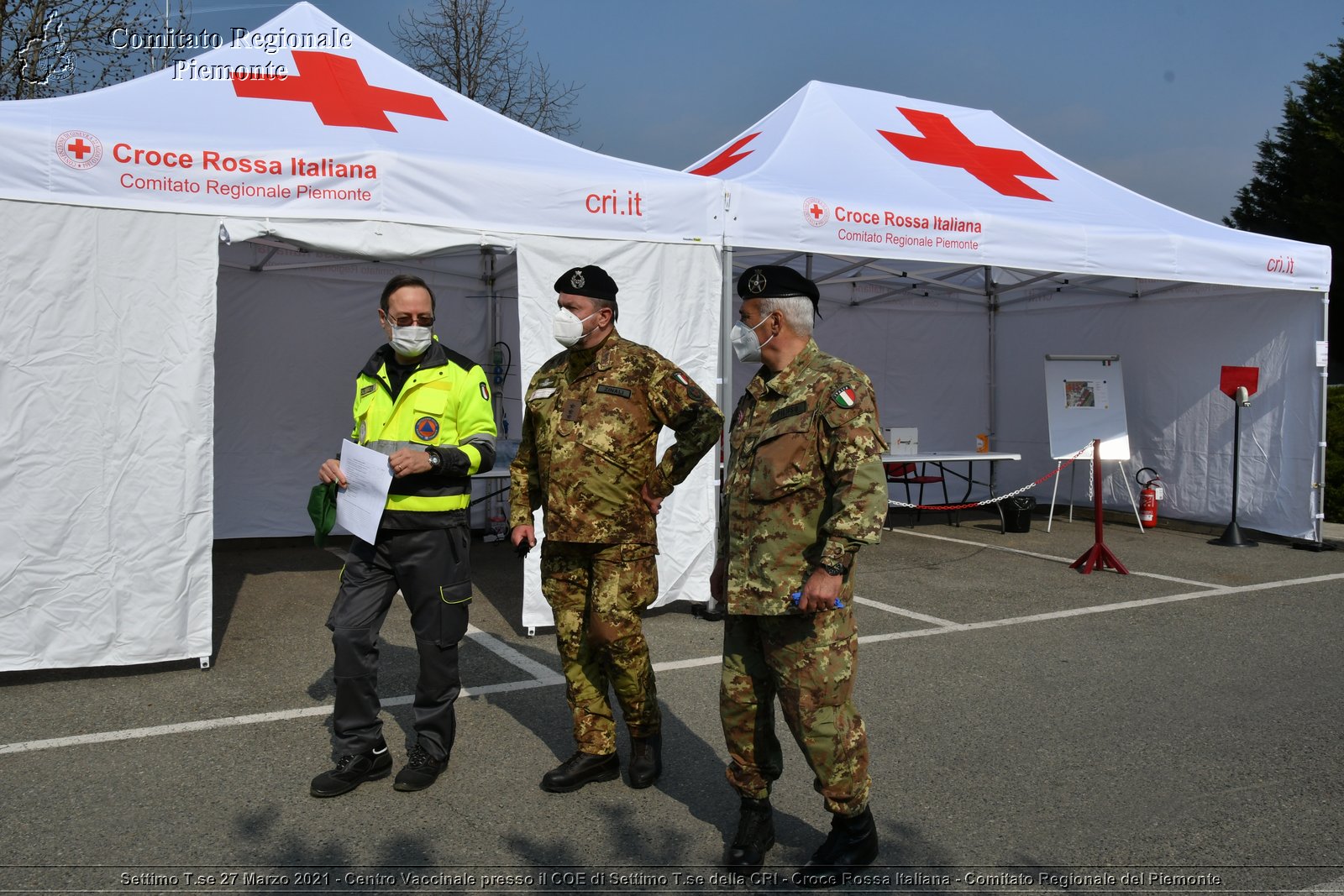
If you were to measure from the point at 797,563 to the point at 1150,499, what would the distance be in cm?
959

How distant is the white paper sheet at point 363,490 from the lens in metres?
3.62

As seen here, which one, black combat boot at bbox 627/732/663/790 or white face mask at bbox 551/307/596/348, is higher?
white face mask at bbox 551/307/596/348

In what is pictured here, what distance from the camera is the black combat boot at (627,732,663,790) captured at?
3.85 m

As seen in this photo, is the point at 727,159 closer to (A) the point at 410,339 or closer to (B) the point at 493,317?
(B) the point at 493,317

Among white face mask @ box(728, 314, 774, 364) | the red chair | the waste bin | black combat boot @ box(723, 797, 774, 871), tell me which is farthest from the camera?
the red chair

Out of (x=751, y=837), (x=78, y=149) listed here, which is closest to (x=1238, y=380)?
(x=751, y=837)

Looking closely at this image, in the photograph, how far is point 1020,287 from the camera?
11.7 meters

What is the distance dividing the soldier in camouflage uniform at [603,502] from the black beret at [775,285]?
0.74m

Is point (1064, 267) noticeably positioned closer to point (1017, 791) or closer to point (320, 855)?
point (1017, 791)

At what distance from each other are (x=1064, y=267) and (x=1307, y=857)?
579cm

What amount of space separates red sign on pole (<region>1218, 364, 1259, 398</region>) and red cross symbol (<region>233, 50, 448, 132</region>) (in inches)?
319

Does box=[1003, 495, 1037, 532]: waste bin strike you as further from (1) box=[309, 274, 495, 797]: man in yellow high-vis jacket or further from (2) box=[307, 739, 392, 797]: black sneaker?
(2) box=[307, 739, 392, 797]: black sneaker

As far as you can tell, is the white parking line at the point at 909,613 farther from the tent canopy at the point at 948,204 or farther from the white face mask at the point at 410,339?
the white face mask at the point at 410,339

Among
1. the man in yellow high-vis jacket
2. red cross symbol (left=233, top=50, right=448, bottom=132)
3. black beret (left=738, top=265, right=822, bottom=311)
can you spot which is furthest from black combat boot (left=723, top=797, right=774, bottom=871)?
red cross symbol (left=233, top=50, right=448, bottom=132)
